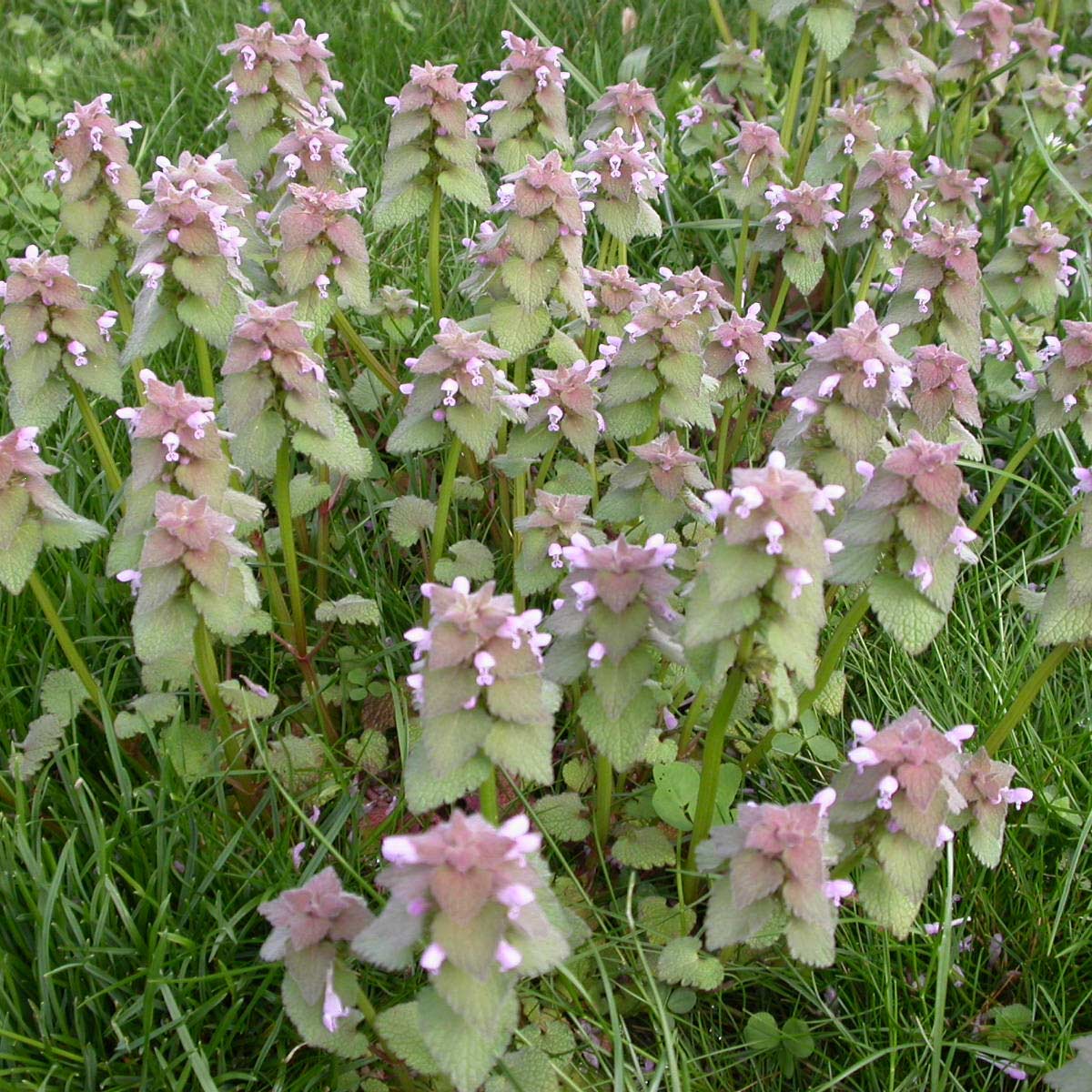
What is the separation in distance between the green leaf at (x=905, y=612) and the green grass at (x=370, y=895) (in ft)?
1.53

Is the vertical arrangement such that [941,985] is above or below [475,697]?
below

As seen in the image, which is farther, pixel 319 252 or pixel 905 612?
pixel 319 252

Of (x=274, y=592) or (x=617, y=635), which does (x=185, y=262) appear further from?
(x=617, y=635)

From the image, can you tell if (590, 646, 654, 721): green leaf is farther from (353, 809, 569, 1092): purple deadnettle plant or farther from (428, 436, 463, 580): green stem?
(428, 436, 463, 580): green stem

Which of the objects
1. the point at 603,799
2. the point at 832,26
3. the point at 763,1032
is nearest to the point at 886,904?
the point at 763,1032

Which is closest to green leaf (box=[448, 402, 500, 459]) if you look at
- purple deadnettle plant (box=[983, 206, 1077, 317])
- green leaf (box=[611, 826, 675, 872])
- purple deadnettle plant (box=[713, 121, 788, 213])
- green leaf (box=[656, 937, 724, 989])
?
green leaf (box=[611, 826, 675, 872])

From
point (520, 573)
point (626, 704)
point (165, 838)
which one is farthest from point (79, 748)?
point (626, 704)

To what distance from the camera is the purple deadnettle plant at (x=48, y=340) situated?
2727mm

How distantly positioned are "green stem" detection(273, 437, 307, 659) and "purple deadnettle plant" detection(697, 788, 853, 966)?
4.40ft

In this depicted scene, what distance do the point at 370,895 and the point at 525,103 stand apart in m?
2.21

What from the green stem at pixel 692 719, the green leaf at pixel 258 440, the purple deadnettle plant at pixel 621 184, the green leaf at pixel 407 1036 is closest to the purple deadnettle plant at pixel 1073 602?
the green stem at pixel 692 719

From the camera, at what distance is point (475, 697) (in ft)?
6.36

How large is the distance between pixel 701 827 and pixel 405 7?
480cm

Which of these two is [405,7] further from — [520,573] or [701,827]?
[701,827]
